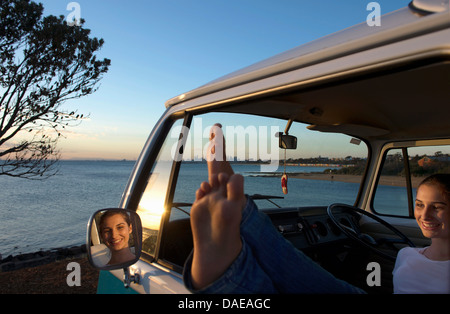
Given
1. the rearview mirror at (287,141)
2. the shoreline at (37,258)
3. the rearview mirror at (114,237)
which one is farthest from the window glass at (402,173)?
the shoreline at (37,258)

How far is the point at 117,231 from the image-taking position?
6.23ft

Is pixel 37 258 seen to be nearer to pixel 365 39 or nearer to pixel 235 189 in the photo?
pixel 235 189

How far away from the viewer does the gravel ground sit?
911 cm

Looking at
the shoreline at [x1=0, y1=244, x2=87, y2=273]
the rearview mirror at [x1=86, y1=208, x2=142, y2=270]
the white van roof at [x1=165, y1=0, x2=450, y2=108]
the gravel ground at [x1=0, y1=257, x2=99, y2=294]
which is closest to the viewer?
the white van roof at [x1=165, y1=0, x2=450, y2=108]

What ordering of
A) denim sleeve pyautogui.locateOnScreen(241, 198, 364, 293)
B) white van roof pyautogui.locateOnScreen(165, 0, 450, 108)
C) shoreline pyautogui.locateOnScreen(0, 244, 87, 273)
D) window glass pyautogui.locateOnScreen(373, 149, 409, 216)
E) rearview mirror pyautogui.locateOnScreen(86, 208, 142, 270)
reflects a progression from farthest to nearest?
shoreline pyautogui.locateOnScreen(0, 244, 87, 273) < window glass pyautogui.locateOnScreen(373, 149, 409, 216) < rearview mirror pyautogui.locateOnScreen(86, 208, 142, 270) < denim sleeve pyautogui.locateOnScreen(241, 198, 364, 293) < white van roof pyautogui.locateOnScreen(165, 0, 450, 108)

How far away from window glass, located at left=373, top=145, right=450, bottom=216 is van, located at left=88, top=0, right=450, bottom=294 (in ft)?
0.04

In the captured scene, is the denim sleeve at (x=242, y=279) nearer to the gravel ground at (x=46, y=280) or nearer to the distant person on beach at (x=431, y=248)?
the distant person on beach at (x=431, y=248)

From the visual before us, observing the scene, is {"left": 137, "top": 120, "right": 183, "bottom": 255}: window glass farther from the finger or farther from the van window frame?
the finger

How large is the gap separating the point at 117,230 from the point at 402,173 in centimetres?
307

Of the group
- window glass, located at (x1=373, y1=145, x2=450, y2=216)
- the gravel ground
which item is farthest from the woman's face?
the gravel ground

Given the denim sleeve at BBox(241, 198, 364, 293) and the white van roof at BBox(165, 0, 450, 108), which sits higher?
the white van roof at BBox(165, 0, 450, 108)

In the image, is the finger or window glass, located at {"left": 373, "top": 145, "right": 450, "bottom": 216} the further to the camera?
window glass, located at {"left": 373, "top": 145, "right": 450, "bottom": 216}

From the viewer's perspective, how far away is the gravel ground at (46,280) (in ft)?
29.9

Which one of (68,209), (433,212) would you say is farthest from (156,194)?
(68,209)
